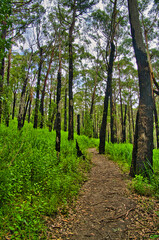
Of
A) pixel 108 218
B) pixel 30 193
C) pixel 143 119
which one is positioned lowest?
pixel 108 218

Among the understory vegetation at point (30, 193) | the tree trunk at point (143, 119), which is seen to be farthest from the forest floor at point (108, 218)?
the tree trunk at point (143, 119)

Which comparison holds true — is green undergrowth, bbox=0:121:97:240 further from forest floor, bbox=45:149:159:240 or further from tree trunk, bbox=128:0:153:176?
tree trunk, bbox=128:0:153:176

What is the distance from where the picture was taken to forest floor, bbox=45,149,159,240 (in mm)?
2355

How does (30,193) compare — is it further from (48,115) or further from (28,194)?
(48,115)

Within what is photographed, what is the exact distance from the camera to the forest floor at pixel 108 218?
2355 millimetres

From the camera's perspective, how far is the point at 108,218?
2770 mm

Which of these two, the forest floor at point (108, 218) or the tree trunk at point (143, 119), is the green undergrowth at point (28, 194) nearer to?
the forest floor at point (108, 218)

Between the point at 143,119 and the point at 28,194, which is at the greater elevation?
the point at 143,119

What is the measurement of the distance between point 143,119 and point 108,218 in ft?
10.0

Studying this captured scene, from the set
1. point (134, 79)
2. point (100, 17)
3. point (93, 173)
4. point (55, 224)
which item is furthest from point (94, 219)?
point (134, 79)

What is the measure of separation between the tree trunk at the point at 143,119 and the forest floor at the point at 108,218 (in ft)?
3.47

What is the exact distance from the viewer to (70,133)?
422 inches

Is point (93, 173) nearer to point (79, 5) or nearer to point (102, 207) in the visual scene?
point (102, 207)

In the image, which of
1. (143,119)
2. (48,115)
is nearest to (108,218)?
(143,119)
